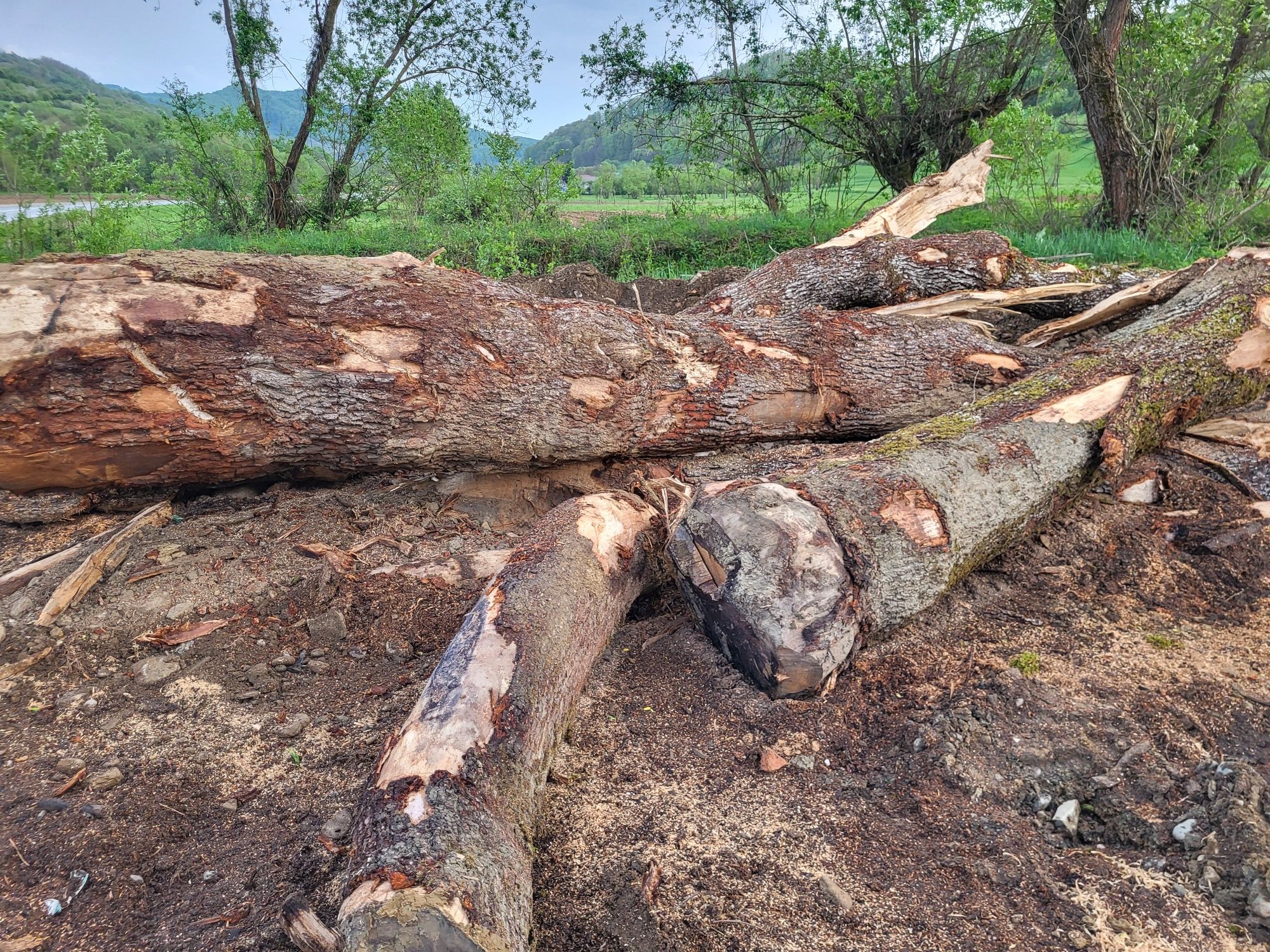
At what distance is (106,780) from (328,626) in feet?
2.68

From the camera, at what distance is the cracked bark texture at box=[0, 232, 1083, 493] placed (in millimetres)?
2578

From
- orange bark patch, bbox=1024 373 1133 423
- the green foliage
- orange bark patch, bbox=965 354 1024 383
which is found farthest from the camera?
orange bark patch, bbox=965 354 1024 383

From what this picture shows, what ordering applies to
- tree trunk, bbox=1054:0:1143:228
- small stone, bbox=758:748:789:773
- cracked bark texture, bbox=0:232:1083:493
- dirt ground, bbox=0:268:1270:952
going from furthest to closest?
tree trunk, bbox=1054:0:1143:228 < cracked bark texture, bbox=0:232:1083:493 < small stone, bbox=758:748:789:773 < dirt ground, bbox=0:268:1270:952

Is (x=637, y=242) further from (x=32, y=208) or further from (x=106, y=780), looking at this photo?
(x=106, y=780)

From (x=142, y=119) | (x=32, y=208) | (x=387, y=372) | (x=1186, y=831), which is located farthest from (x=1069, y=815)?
(x=142, y=119)

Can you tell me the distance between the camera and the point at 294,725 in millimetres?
2293

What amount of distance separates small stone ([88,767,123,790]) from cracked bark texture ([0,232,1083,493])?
4.06ft

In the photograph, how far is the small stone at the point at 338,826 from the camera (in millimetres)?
1878

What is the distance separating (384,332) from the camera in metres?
2.94

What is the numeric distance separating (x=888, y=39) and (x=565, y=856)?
10575mm

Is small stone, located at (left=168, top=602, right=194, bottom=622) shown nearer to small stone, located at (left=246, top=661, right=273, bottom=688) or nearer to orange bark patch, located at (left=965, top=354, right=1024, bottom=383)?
small stone, located at (left=246, top=661, right=273, bottom=688)

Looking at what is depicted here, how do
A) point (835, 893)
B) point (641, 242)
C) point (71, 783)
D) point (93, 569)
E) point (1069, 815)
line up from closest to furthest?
point (835, 893), point (1069, 815), point (71, 783), point (93, 569), point (641, 242)

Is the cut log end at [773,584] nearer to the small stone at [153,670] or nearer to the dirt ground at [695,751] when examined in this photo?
the dirt ground at [695,751]

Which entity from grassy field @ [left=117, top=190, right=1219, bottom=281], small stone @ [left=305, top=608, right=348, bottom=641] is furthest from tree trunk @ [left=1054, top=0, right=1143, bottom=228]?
small stone @ [left=305, top=608, right=348, bottom=641]
